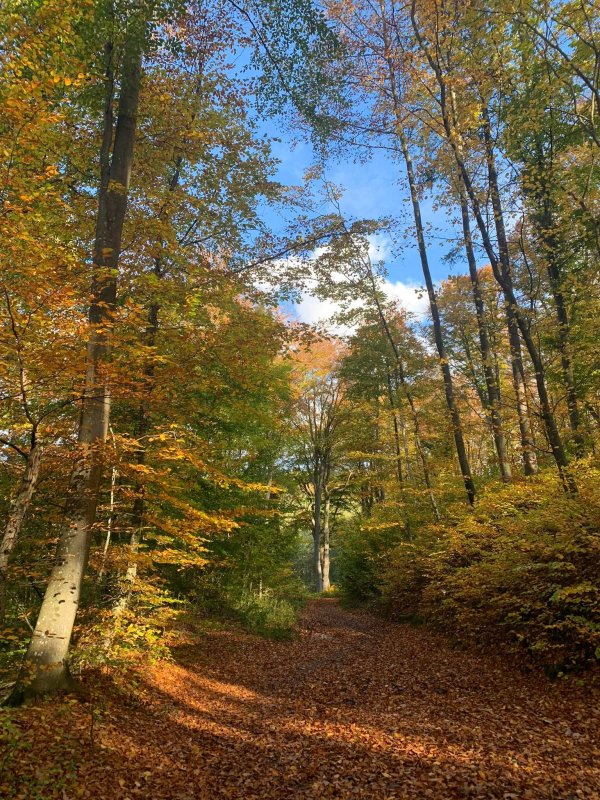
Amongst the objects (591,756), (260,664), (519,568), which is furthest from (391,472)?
(591,756)

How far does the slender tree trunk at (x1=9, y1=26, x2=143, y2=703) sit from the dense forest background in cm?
3

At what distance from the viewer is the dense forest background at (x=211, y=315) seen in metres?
5.54

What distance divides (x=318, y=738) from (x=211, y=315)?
8761 mm

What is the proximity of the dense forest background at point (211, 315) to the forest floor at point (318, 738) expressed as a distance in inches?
29.4

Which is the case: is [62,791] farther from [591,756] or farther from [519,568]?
[519,568]

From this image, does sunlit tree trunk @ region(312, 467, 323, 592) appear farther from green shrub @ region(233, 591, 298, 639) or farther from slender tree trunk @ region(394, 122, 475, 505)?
slender tree trunk @ region(394, 122, 475, 505)

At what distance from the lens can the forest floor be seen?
386 cm

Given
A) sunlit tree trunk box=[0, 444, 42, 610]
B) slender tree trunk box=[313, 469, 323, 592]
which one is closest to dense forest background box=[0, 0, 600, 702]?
sunlit tree trunk box=[0, 444, 42, 610]

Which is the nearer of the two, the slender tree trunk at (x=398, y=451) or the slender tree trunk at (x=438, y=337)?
the slender tree trunk at (x=438, y=337)

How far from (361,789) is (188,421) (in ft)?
21.7

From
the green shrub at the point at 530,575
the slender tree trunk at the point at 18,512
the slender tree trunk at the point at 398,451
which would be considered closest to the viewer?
the slender tree trunk at the point at 18,512

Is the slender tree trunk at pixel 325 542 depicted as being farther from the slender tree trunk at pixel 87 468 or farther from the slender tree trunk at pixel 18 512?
the slender tree trunk at pixel 18 512

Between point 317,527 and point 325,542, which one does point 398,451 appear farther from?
point 325,542

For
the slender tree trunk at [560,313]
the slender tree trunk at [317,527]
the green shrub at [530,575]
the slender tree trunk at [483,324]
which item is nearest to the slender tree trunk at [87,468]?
the green shrub at [530,575]
